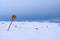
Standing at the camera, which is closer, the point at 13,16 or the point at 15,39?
the point at 15,39

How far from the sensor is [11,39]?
7410 mm

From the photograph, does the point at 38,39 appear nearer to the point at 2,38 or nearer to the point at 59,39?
the point at 59,39

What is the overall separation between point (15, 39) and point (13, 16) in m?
3.21

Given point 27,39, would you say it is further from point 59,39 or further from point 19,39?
point 59,39

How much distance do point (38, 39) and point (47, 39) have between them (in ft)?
1.57

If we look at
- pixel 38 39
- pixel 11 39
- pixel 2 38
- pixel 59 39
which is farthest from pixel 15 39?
pixel 59 39

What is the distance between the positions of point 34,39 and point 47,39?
692mm

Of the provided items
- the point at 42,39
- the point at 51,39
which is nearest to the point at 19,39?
the point at 42,39

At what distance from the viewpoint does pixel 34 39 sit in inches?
299

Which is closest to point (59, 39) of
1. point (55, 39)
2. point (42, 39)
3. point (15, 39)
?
point (55, 39)

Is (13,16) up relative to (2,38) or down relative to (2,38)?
up

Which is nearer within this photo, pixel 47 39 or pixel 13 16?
pixel 47 39

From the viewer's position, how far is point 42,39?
7621mm

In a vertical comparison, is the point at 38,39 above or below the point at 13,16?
below
